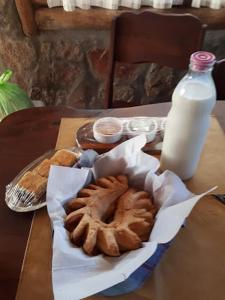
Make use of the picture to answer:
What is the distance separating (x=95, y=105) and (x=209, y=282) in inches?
57.1

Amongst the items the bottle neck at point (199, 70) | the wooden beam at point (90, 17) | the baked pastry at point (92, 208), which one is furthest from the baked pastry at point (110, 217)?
the wooden beam at point (90, 17)

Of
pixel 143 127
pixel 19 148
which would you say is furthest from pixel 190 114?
pixel 19 148

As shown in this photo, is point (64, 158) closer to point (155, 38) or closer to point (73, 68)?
point (155, 38)

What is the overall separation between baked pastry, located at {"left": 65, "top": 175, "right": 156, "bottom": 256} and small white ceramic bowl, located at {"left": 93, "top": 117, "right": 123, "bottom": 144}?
0.16 m

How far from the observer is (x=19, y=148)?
791mm

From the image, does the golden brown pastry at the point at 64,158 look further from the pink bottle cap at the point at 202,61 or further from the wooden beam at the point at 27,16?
the wooden beam at the point at 27,16

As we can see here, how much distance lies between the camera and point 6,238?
0.58 m

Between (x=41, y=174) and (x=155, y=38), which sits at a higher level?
(x=155, y=38)

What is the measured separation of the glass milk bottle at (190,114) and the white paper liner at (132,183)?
0.07 meters

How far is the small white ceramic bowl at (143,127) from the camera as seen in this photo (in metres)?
0.78

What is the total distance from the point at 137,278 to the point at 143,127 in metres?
0.42

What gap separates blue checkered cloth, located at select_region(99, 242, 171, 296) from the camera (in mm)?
479

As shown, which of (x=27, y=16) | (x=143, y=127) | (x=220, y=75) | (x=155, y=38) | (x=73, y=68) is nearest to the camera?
(x=143, y=127)

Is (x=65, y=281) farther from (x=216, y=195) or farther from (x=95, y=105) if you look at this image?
(x=95, y=105)
